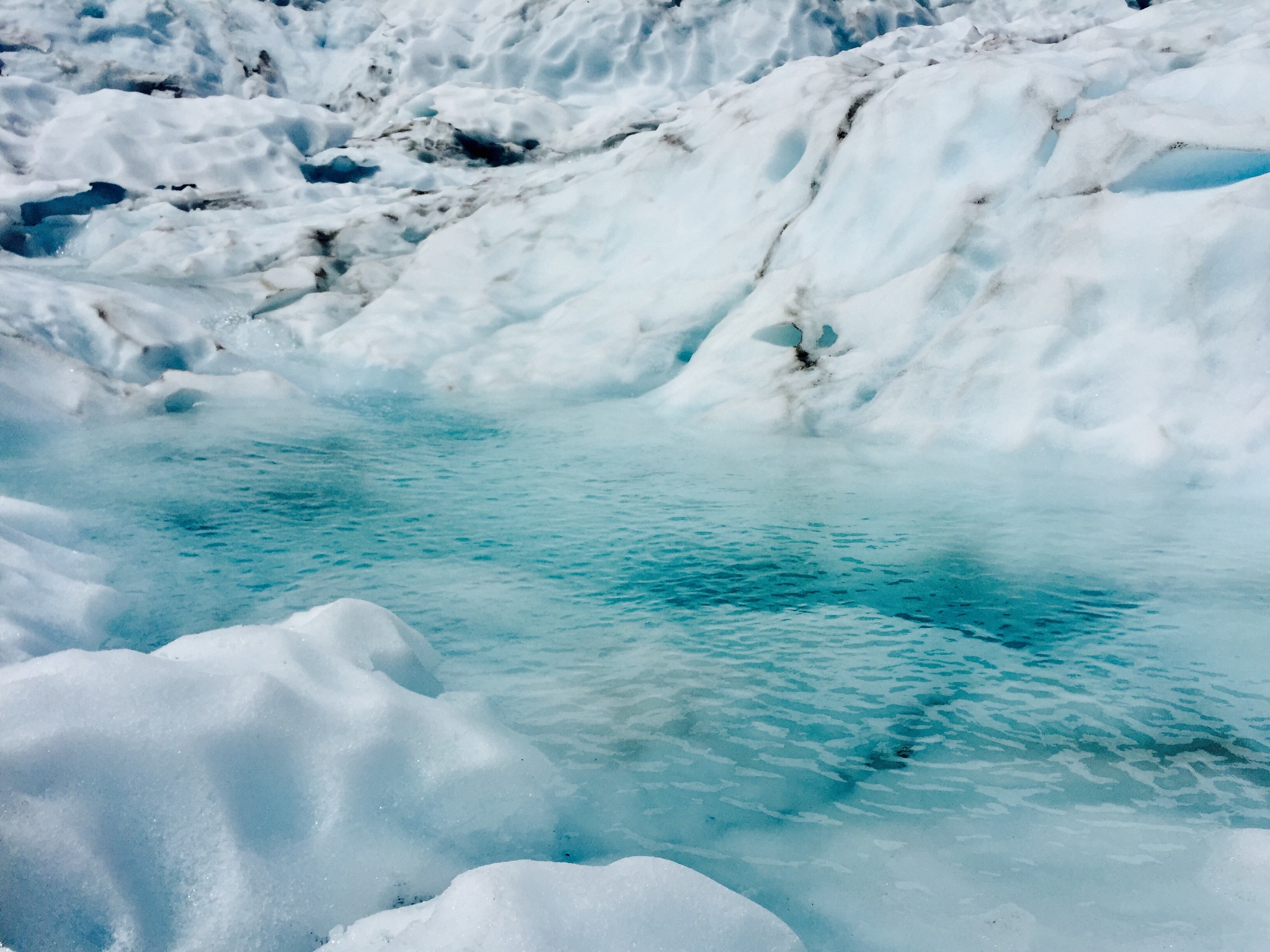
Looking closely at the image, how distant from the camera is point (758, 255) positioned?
5.48 m

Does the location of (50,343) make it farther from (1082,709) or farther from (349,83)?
(349,83)

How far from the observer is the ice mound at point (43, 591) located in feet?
6.53

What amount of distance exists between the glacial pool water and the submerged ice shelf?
2 centimetres

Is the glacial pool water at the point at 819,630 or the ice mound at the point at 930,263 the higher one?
the ice mound at the point at 930,263

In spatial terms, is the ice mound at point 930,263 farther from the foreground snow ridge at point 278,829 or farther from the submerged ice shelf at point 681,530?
the foreground snow ridge at point 278,829

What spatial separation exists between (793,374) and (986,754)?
3.11 metres

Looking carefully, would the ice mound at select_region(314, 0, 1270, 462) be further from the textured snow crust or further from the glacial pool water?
the glacial pool water

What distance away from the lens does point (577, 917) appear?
1.26 meters

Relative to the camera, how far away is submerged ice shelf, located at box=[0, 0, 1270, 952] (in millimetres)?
1446

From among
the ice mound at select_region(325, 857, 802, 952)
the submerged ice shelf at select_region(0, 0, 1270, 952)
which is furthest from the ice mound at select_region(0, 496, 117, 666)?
the ice mound at select_region(325, 857, 802, 952)

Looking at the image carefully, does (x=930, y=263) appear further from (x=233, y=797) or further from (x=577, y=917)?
(x=233, y=797)

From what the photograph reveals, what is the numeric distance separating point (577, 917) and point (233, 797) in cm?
63

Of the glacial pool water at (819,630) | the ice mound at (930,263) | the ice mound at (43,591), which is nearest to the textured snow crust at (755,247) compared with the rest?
the ice mound at (930,263)

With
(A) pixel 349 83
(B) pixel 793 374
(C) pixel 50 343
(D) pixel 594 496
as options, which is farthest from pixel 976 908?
(A) pixel 349 83
